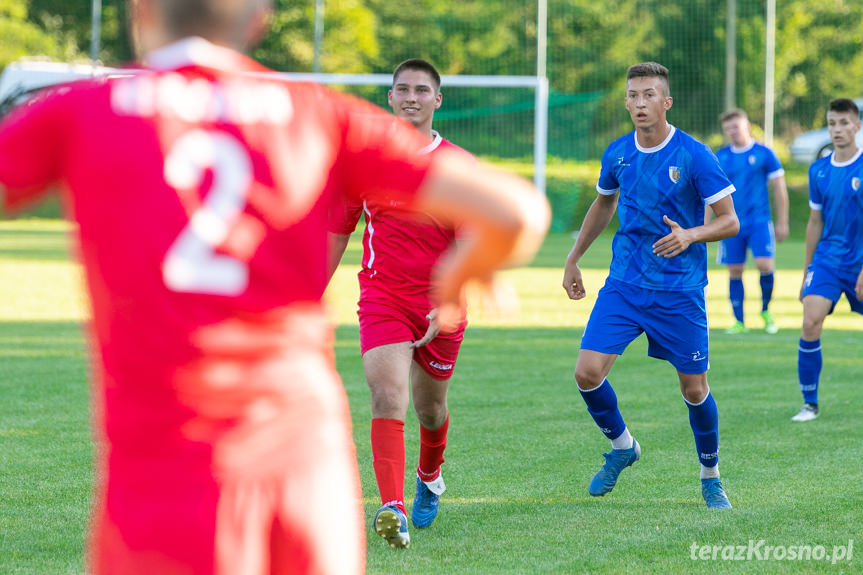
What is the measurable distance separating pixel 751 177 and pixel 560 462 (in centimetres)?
754

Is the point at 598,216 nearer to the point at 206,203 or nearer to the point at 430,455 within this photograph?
the point at 430,455

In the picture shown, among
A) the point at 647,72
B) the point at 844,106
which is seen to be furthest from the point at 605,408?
the point at 844,106

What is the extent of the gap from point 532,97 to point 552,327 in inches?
915

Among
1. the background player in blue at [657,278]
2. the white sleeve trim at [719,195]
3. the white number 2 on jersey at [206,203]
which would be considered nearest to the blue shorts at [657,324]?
the background player in blue at [657,278]

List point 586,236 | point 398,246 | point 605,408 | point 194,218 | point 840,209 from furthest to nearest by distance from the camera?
point 840,209, point 586,236, point 605,408, point 398,246, point 194,218

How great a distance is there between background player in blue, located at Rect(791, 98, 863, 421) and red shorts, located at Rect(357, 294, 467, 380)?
3668 mm

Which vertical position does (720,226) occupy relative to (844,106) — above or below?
below

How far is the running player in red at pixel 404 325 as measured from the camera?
5.13m

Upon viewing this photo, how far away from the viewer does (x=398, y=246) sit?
5402 mm

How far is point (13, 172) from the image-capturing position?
1862mm

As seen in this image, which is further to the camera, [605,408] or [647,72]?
[605,408]

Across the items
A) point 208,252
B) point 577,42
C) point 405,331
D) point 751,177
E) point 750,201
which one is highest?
point 577,42

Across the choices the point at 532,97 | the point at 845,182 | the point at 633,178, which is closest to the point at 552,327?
the point at 845,182

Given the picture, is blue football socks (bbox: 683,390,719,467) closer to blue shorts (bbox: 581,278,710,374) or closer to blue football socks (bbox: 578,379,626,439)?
blue shorts (bbox: 581,278,710,374)
